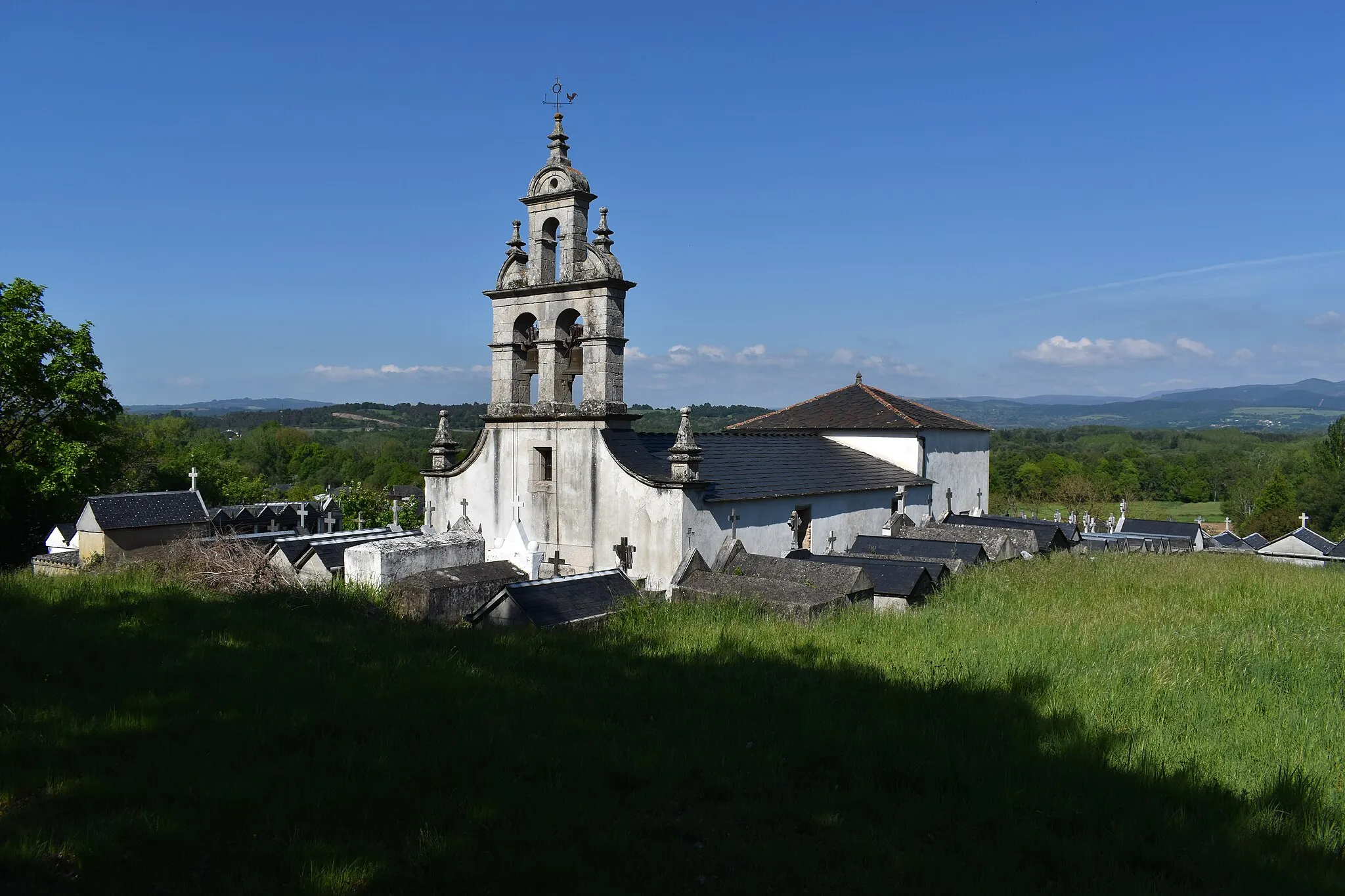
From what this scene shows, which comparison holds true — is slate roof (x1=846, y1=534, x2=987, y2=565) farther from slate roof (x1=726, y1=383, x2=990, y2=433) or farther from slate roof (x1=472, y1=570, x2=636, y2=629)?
slate roof (x1=472, y1=570, x2=636, y2=629)

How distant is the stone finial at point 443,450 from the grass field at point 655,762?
422 inches

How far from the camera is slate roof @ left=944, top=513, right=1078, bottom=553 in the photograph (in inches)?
920

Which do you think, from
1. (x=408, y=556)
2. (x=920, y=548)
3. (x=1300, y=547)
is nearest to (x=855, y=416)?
(x=920, y=548)

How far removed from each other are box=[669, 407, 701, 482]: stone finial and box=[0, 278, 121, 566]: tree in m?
21.1

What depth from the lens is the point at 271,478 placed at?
91000mm

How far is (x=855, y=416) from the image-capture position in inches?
1089

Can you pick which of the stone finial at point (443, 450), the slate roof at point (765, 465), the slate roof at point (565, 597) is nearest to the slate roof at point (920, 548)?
the slate roof at point (765, 465)

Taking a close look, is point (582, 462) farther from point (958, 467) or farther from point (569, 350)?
point (958, 467)

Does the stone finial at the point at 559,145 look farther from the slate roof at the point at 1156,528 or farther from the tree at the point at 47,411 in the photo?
the slate roof at the point at 1156,528

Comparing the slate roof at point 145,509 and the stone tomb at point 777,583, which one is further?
the slate roof at point 145,509

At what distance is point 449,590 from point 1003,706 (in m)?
9.76

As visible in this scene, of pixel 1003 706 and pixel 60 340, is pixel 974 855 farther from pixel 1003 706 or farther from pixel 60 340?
pixel 60 340

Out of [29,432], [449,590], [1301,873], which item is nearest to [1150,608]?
[1301,873]

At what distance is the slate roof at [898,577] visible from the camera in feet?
50.0
